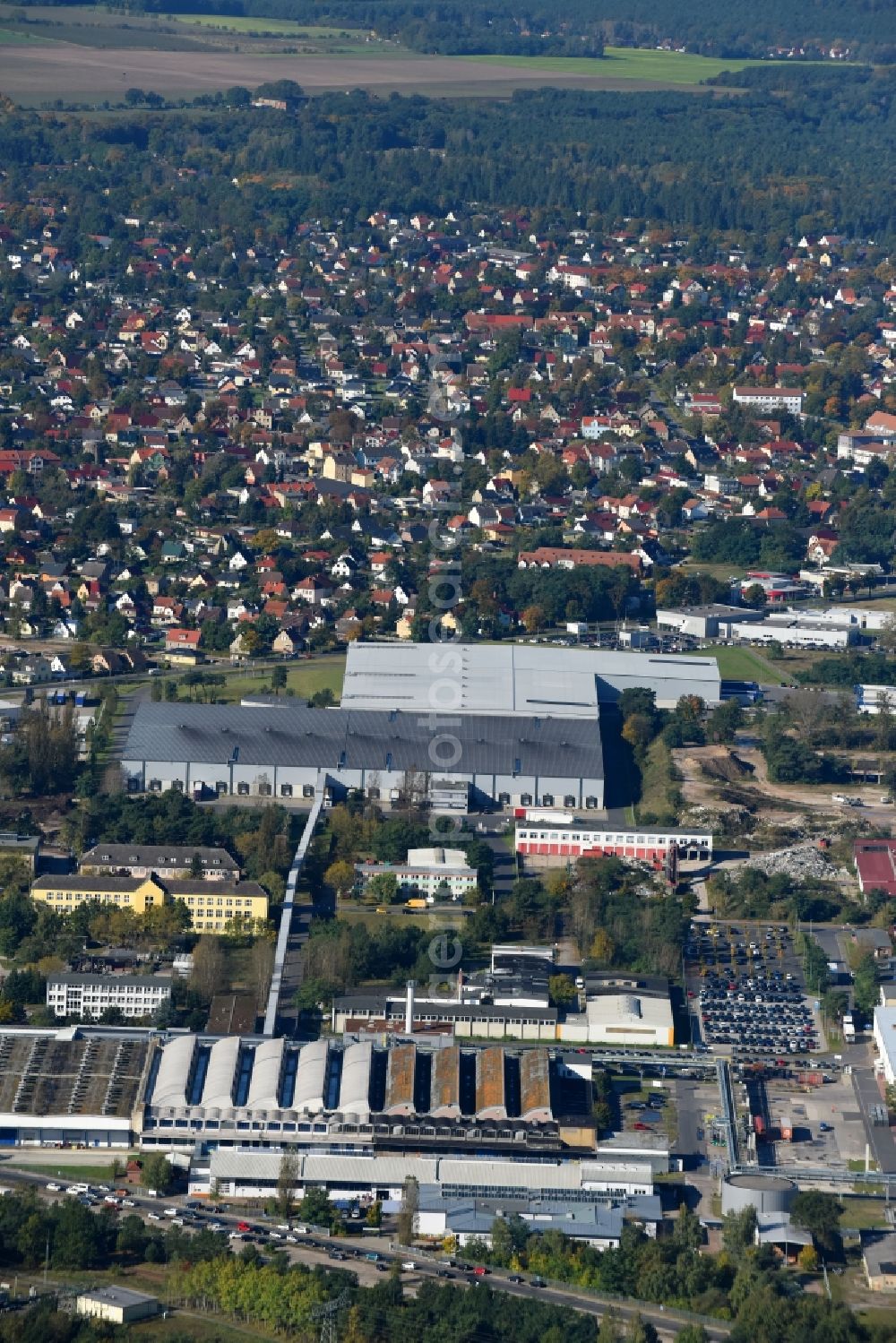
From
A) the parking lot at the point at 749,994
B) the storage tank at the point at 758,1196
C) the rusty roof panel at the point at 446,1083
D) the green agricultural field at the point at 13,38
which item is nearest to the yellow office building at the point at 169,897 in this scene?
the rusty roof panel at the point at 446,1083

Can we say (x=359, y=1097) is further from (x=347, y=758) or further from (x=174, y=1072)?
(x=347, y=758)

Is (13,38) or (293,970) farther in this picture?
(13,38)

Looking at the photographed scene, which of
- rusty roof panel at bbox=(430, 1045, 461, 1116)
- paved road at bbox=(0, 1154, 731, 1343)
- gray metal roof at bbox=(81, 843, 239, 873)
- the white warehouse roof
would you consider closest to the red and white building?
gray metal roof at bbox=(81, 843, 239, 873)

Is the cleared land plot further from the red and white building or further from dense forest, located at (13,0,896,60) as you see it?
the red and white building

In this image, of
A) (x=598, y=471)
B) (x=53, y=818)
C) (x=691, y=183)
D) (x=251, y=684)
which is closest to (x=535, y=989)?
Result: (x=53, y=818)

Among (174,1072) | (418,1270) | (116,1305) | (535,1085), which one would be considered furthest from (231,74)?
(116,1305)
